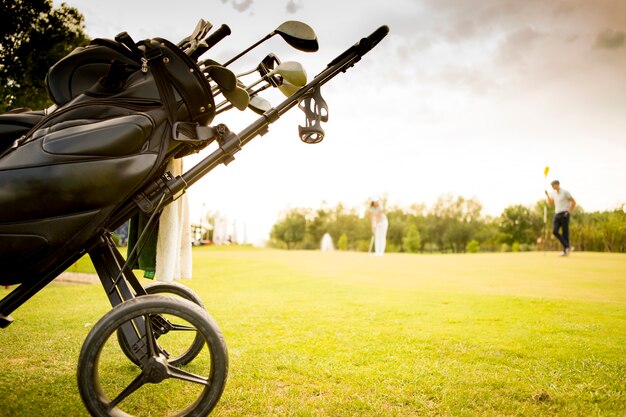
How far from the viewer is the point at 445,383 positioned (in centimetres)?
274

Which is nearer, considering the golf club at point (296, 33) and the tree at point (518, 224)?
the golf club at point (296, 33)

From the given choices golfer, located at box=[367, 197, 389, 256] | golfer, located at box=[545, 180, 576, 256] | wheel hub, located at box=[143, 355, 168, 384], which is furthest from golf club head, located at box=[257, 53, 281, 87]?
golfer, located at box=[367, 197, 389, 256]

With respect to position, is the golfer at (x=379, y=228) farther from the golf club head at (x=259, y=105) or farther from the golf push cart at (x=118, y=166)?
the golf push cart at (x=118, y=166)

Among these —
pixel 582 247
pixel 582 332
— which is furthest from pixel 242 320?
pixel 582 247

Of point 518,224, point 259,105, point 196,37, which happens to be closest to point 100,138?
point 196,37

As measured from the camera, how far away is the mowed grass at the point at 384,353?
7.96 feet

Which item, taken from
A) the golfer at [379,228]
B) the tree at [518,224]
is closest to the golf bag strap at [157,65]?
the golfer at [379,228]

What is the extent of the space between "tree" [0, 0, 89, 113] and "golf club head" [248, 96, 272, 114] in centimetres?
1370

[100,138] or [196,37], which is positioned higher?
[196,37]

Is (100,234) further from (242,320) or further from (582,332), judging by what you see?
(582,332)

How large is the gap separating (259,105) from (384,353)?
86.8 inches

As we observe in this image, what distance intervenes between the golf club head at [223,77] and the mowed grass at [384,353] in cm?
178

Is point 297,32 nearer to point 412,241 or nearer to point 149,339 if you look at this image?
point 149,339

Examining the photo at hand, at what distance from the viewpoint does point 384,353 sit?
3432mm
